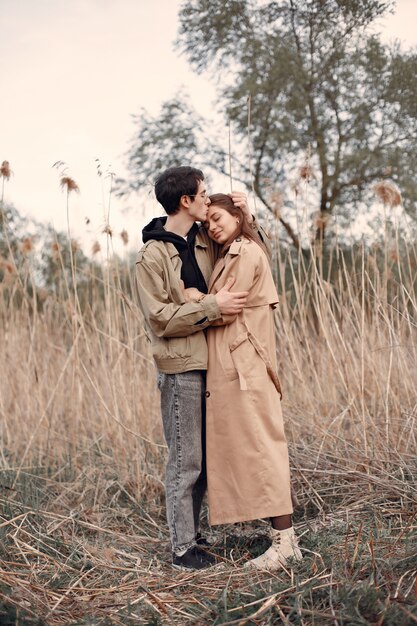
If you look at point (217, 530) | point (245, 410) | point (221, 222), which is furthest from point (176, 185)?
point (217, 530)

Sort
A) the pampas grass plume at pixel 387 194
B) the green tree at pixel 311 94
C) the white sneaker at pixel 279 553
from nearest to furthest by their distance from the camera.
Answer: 1. the white sneaker at pixel 279 553
2. the pampas grass plume at pixel 387 194
3. the green tree at pixel 311 94

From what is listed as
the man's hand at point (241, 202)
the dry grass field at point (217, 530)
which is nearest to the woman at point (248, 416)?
the man's hand at point (241, 202)

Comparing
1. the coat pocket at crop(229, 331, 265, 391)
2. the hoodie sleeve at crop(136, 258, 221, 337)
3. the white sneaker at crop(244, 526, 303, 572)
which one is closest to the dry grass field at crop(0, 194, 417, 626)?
the white sneaker at crop(244, 526, 303, 572)

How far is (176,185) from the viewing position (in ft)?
9.55

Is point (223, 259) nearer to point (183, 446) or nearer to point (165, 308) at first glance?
point (165, 308)

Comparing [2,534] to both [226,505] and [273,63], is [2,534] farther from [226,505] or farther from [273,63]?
[273,63]

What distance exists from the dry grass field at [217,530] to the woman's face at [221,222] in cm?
81

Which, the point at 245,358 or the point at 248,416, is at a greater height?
the point at 245,358

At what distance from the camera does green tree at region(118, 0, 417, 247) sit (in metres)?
12.1

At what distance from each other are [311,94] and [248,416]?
419 inches

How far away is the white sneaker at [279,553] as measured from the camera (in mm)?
2676

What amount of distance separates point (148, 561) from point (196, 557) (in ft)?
0.83

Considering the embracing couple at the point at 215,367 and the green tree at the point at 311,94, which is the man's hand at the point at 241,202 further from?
the green tree at the point at 311,94

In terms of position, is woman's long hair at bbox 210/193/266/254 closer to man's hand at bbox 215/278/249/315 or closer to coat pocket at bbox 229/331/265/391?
man's hand at bbox 215/278/249/315
